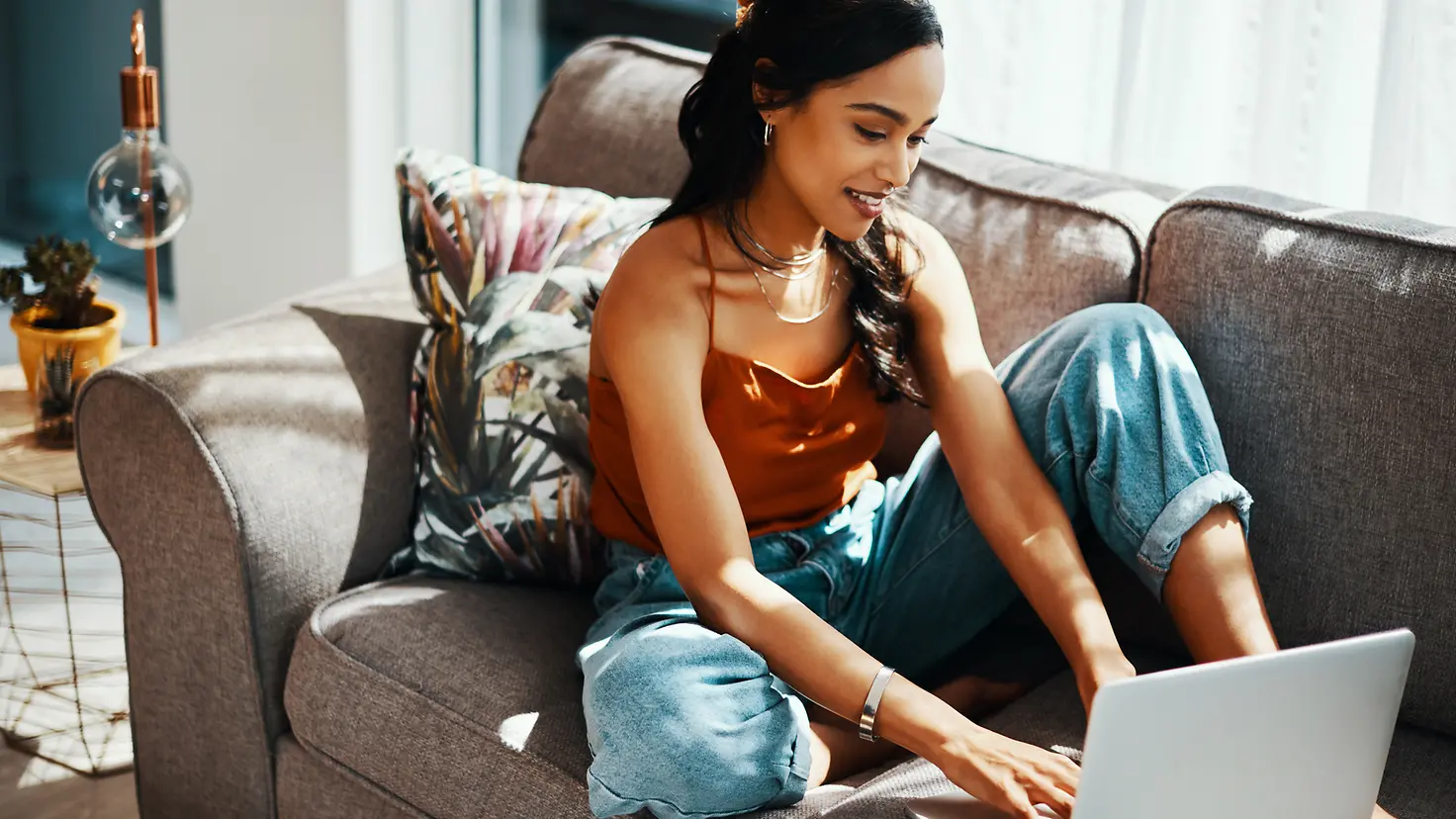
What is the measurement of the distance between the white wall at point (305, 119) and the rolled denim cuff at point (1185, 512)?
2.01 m

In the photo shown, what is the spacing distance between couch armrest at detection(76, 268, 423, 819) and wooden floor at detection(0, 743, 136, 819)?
16 cm

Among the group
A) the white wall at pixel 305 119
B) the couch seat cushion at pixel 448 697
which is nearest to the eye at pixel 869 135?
the couch seat cushion at pixel 448 697

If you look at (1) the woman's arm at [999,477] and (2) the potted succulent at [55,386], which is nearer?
(1) the woman's arm at [999,477]

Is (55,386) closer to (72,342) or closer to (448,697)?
(72,342)

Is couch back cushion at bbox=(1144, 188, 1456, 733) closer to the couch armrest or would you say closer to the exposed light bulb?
the couch armrest

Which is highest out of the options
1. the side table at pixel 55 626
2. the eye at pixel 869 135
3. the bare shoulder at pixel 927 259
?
the eye at pixel 869 135

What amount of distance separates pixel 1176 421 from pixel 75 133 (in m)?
3.40

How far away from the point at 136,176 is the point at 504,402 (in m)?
0.65

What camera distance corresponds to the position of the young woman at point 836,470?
4.05 ft

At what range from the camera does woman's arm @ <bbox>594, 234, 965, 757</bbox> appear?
126cm

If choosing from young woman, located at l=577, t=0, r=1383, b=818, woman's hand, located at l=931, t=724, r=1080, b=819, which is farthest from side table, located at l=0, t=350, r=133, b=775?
woman's hand, located at l=931, t=724, r=1080, b=819

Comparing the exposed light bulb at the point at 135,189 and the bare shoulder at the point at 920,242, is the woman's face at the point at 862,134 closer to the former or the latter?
the bare shoulder at the point at 920,242

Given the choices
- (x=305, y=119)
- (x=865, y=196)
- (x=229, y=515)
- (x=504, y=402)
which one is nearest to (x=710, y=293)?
(x=865, y=196)

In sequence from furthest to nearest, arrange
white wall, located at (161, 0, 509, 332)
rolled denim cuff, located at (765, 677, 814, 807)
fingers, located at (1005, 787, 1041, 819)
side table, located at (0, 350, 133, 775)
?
white wall, located at (161, 0, 509, 332) < side table, located at (0, 350, 133, 775) < rolled denim cuff, located at (765, 677, 814, 807) < fingers, located at (1005, 787, 1041, 819)
